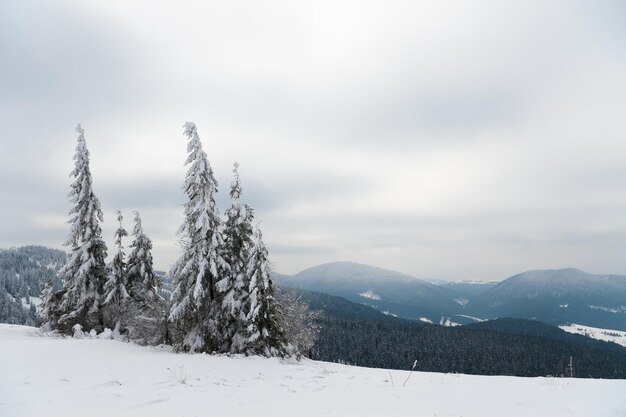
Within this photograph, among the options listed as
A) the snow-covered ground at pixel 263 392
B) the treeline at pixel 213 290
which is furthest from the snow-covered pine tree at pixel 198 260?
the snow-covered ground at pixel 263 392

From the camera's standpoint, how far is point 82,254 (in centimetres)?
2689

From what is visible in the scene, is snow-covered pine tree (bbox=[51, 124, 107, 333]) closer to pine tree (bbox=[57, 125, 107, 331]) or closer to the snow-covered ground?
pine tree (bbox=[57, 125, 107, 331])

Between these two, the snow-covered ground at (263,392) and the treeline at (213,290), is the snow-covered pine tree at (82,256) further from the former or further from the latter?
the snow-covered ground at (263,392)

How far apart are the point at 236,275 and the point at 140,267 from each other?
11.9 metres

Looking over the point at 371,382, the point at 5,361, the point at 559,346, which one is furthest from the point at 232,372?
the point at 559,346

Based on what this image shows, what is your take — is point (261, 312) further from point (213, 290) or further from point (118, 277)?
point (118, 277)

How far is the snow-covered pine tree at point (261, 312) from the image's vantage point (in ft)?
66.4

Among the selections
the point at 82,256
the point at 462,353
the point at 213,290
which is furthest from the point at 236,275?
the point at 462,353

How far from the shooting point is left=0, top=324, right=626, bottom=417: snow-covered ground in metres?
7.75

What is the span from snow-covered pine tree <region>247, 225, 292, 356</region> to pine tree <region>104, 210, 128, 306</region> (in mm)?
12780

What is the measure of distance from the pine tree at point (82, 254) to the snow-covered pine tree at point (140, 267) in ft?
7.72

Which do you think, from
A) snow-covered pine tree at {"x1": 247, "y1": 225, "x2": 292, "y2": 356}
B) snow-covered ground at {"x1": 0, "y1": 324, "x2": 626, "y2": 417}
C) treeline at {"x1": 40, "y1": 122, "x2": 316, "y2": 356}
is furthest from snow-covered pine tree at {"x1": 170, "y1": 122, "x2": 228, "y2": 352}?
snow-covered ground at {"x1": 0, "y1": 324, "x2": 626, "y2": 417}

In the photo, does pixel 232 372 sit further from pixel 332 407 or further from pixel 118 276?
pixel 118 276

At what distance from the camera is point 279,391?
992 cm
